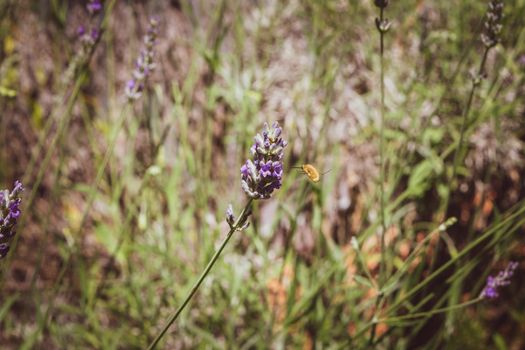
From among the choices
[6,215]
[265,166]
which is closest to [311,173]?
[265,166]

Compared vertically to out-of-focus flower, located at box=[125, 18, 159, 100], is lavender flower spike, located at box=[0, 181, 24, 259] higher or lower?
lower

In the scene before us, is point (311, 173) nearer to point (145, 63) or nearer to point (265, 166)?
point (265, 166)

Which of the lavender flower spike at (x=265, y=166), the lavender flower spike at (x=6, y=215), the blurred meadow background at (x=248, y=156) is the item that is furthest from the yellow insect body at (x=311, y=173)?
the blurred meadow background at (x=248, y=156)

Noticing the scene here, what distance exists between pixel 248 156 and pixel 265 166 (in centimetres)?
91

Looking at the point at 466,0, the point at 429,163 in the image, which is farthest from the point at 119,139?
the point at 466,0

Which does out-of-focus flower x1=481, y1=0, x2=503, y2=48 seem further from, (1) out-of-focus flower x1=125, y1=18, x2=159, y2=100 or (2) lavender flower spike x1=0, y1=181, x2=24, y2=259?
(2) lavender flower spike x1=0, y1=181, x2=24, y2=259

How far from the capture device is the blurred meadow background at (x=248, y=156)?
128 cm

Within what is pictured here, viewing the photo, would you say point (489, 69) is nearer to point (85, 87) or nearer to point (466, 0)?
point (466, 0)

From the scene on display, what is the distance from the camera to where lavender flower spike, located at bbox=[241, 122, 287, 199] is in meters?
0.47

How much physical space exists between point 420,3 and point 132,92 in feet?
3.84

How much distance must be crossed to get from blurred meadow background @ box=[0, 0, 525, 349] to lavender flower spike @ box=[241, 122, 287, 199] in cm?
68

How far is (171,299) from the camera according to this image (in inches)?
48.2

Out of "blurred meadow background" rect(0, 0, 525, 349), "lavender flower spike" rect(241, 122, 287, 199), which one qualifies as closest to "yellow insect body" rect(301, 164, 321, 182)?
"lavender flower spike" rect(241, 122, 287, 199)

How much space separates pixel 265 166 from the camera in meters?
0.47
